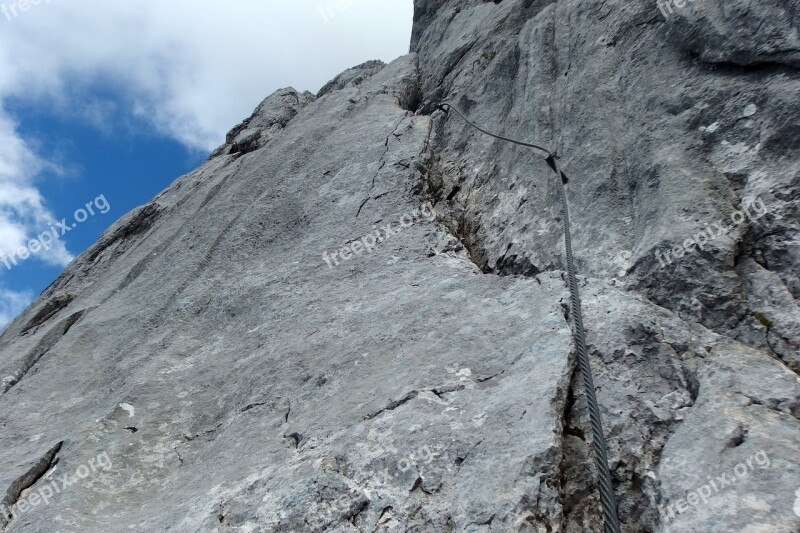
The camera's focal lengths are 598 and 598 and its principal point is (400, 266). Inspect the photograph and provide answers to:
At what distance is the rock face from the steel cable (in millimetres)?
208

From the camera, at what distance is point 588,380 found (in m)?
4.88

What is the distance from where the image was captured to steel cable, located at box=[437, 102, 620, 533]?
411cm

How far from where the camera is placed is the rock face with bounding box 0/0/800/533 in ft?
15.4

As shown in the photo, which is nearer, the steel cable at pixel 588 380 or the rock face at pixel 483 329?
the steel cable at pixel 588 380

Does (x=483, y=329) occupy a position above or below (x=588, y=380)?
above

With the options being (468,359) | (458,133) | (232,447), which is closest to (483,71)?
(458,133)

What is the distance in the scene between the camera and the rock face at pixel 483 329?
4.70 m

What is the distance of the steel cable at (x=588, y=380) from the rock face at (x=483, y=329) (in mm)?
208

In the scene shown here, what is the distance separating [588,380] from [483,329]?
1.67 meters

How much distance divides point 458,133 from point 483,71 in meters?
2.10

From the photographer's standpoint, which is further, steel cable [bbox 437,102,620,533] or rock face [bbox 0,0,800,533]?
rock face [bbox 0,0,800,533]

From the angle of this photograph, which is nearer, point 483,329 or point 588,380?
point 588,380

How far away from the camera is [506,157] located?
376 inches

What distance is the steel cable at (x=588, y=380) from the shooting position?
4105 mm
